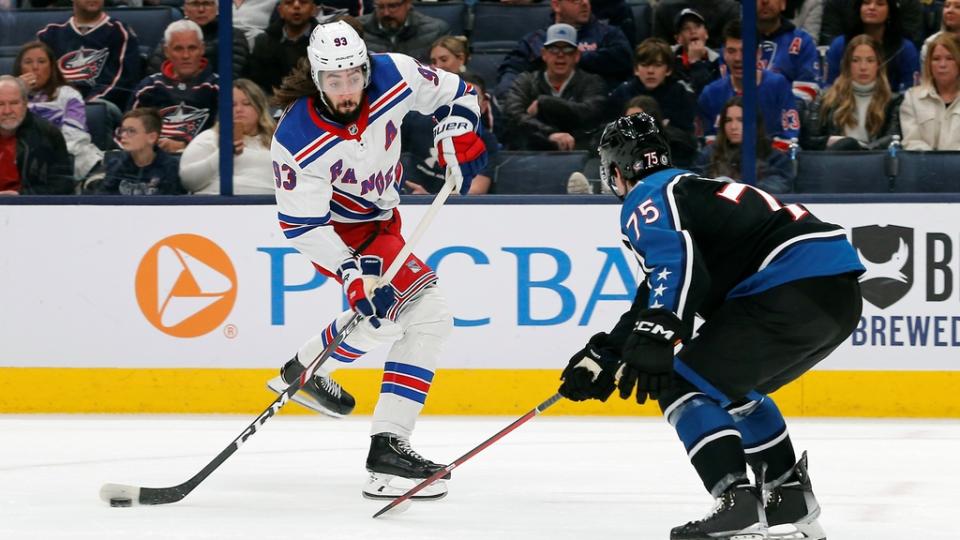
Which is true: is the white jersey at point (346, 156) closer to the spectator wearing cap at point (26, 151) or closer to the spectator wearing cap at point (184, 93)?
the spectator wearing cap at point (184, 93)

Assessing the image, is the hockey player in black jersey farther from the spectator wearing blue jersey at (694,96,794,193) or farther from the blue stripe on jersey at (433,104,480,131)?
the spectator wearing blue jersey at (694,96,794,193)

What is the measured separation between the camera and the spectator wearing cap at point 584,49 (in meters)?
5.63

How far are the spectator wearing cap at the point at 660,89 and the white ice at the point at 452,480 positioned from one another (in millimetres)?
1129

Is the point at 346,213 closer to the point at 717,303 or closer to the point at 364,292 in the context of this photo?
the point at 364,292

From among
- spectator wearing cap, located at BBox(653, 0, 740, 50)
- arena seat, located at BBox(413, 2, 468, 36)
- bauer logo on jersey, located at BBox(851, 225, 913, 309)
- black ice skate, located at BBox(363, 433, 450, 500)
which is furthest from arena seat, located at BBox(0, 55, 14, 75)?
bauer logo on jersey, located at BBox(851, 225, 913, 309)

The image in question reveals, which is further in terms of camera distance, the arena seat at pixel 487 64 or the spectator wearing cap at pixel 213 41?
the arena seat at pixel 487 64

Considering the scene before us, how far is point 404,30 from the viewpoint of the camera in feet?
18.7

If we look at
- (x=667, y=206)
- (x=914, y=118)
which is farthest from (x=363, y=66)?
(x=914, y=118)

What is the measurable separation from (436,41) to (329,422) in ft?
4.88

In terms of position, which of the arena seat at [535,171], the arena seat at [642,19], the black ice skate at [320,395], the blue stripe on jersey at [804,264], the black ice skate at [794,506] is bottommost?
the black ice skate at [320,395]

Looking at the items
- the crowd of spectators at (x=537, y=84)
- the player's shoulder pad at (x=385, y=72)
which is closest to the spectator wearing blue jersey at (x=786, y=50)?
the crowd of spectators at (x=537, y=84)

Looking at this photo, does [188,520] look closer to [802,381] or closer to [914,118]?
[802,381]

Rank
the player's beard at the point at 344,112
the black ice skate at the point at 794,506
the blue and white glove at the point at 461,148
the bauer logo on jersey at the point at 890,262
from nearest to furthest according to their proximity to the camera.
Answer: the black ice skate at the point at 794,506 < the player's beard at the point at 344,112 < the blue and white glove at the point at 461,148 < the bauer logo on jersey at the point at 890,262

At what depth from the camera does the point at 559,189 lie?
18.0ft
